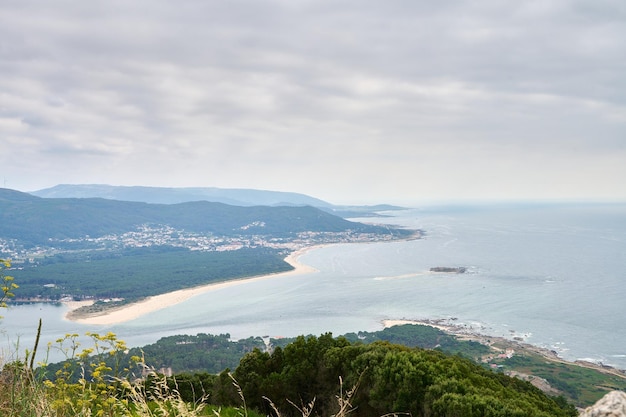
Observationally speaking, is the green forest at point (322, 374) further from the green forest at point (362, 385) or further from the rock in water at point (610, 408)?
the rock in water at point (610, 408)

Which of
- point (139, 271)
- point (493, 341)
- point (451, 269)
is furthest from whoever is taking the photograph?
point (139, 271)

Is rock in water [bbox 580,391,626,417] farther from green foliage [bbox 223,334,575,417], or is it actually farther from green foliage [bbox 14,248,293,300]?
green foliage [bbox 14,248,293,300]

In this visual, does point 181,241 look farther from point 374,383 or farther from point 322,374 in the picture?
point 374,383

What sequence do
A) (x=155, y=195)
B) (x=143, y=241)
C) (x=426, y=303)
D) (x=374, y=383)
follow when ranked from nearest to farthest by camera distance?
(x=374, y=383), (x=426, y=303), (x=143, y=241), (x=155, y=195)

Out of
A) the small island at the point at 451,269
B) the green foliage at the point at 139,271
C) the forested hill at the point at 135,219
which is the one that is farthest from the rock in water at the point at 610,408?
the forested hill at the point at 135,219

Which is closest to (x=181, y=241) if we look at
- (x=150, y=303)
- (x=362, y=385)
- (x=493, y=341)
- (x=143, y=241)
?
(x=143, y=241)

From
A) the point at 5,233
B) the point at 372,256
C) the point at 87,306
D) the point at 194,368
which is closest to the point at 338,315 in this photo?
the point at 194,368
